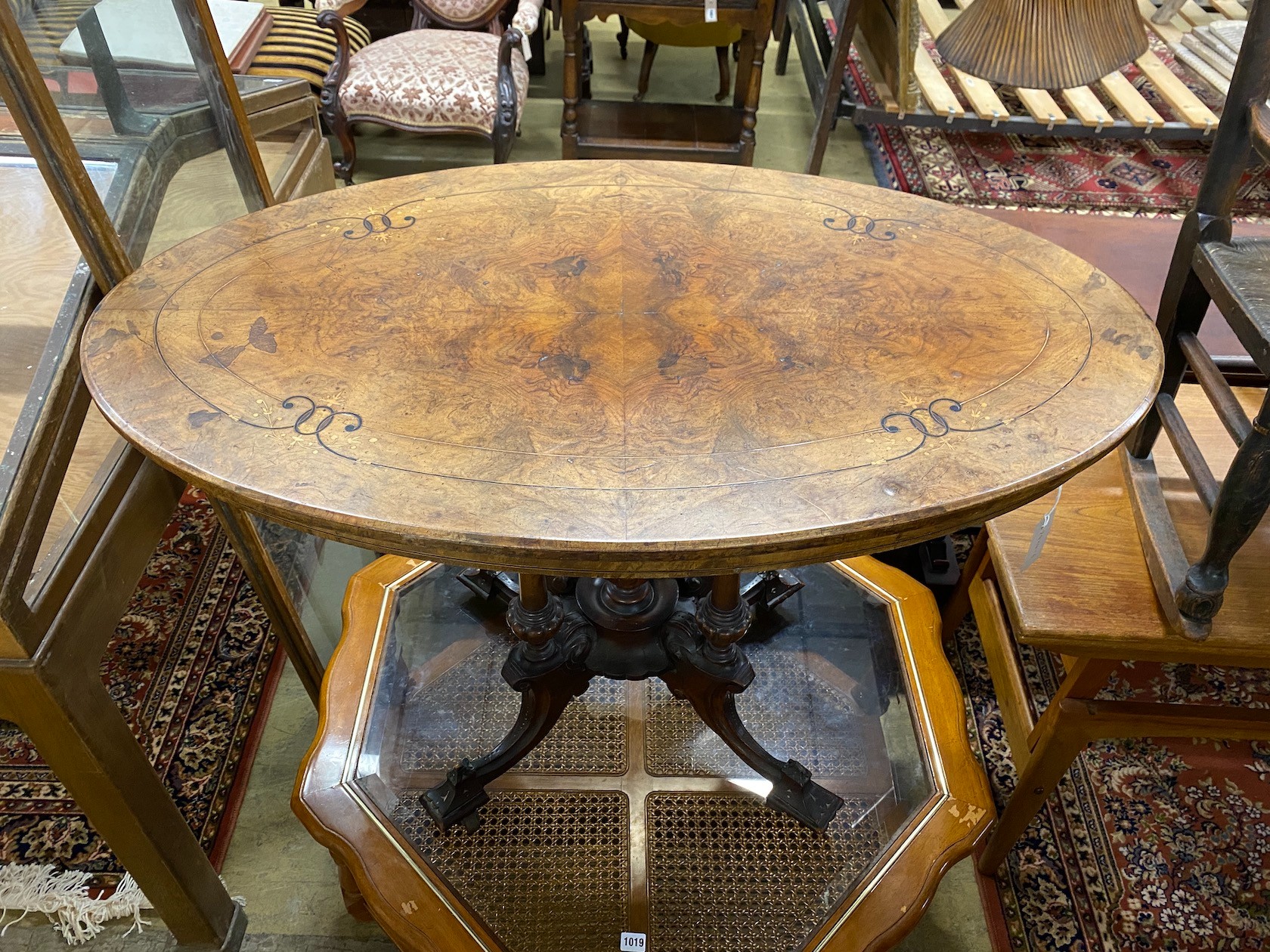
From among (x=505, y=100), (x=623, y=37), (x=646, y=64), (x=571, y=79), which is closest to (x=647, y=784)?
(x=571, y=79)

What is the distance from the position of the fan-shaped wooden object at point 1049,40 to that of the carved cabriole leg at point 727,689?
0.83 metres

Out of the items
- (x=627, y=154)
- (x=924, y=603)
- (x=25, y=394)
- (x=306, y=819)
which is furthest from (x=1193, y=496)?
(x=627, y=154)

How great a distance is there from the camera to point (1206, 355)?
1.37 meters

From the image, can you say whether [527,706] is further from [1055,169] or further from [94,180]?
[1055,169]

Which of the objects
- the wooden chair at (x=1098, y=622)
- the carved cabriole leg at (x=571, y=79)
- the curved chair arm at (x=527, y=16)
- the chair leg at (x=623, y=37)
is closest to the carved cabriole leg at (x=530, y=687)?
the wooden chair at (x=1098, y=622)

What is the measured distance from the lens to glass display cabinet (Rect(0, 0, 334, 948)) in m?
1.12

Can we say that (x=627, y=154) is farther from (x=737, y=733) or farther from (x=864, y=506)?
(x=864, y=506)

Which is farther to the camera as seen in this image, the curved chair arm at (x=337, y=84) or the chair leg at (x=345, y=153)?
the chair leg at (x=345, y=153)

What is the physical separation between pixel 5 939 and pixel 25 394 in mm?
1122

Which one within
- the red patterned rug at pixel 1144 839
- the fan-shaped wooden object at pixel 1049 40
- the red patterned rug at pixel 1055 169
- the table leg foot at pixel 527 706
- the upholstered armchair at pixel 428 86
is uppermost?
the fan-shaped wooden object at pixel 1049 40

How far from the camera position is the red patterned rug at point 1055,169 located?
3521mm

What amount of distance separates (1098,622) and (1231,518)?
0.84ft

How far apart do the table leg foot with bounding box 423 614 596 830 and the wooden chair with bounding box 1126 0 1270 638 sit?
0.96 m

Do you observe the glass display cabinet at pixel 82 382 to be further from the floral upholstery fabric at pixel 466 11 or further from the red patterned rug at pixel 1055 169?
the red patterned rug at pixel 1055 169
